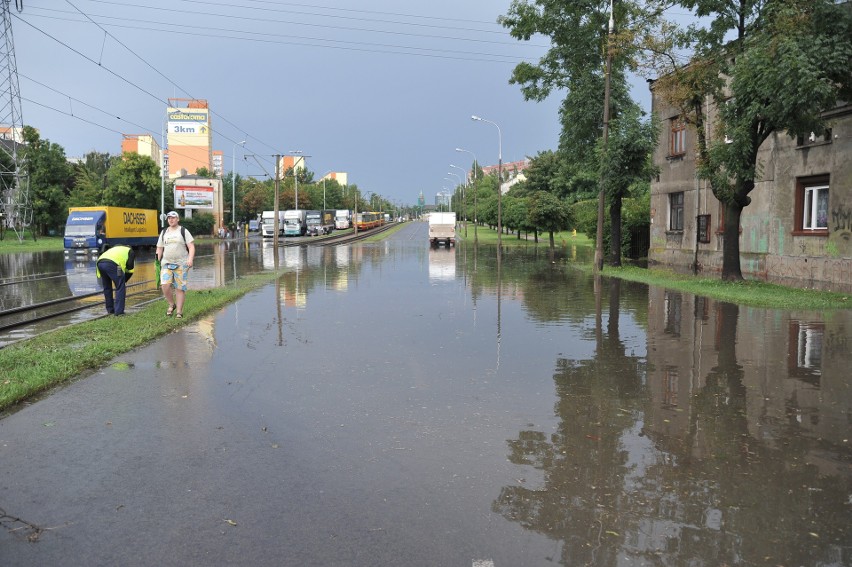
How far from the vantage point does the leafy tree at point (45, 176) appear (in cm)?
6338

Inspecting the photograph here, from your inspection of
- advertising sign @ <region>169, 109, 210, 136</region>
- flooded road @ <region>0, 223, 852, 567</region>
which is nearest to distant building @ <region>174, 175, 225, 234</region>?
advertising sign @ <region>169, 109, 210, 136</region>

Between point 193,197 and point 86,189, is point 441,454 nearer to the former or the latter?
point 86,189

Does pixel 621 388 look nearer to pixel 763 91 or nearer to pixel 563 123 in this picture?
pixel 763 91

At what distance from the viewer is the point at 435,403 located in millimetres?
7012

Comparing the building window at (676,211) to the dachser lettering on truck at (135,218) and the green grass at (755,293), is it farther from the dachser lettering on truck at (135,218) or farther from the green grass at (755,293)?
the dachser lettering on truck at (135,218)

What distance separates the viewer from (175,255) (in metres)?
12.2

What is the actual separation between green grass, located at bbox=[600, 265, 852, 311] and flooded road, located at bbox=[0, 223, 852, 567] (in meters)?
4.71

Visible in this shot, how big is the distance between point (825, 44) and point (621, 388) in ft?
43.8

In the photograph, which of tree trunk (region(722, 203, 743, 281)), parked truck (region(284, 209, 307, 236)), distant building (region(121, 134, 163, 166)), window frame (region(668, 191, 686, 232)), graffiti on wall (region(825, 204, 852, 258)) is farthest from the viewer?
distant building (region(121, 134, 163, 166))

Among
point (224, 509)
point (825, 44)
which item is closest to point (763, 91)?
point (825, 44)

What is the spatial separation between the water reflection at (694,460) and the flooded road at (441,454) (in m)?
0.02

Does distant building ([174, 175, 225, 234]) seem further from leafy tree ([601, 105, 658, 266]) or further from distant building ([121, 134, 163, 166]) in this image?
leafy tree ([601, 105, 658, 266])

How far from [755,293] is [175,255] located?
43.2 ft

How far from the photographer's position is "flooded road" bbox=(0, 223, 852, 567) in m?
3.96
